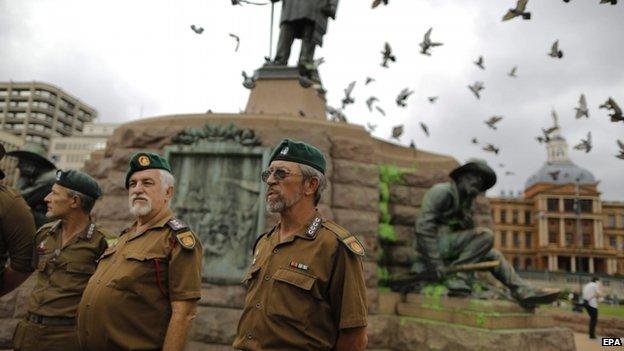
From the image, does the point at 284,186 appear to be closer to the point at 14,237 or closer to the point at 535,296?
the point at 14,237

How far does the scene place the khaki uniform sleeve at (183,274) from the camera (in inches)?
90.5

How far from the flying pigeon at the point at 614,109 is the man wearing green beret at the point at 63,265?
16.0 ft

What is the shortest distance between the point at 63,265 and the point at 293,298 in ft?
6.33

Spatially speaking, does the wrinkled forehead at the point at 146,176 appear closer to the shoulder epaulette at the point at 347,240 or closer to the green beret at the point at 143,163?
the green beret at the point at 143,163

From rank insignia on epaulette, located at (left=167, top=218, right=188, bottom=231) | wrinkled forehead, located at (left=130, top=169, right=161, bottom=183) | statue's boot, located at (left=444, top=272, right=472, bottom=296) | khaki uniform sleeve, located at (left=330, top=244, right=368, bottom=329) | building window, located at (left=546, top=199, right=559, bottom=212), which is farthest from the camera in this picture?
building window, located at (left=546, top=199, right=559, bottom=212)

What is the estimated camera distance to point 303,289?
200 centimetres

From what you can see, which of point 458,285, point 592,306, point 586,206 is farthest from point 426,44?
point 586,206

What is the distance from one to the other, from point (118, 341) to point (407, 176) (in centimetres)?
524

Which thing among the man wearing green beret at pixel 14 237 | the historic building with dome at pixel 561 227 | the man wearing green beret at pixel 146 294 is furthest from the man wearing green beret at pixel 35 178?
the historic building with dome at pixel 561 227

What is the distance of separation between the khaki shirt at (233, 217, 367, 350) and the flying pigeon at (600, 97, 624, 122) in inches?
152

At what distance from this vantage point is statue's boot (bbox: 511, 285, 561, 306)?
5.37 meters

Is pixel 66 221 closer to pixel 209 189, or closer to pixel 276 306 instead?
pixel 276 306

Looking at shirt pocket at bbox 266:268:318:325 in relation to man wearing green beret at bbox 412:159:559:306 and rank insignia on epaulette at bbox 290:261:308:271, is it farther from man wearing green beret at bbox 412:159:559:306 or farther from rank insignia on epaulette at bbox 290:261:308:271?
man wearing green beret at bbox 412:159:559:306

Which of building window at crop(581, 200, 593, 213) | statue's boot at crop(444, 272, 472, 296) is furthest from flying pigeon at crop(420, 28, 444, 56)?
building window at crop(581, 200, 593, 213)
